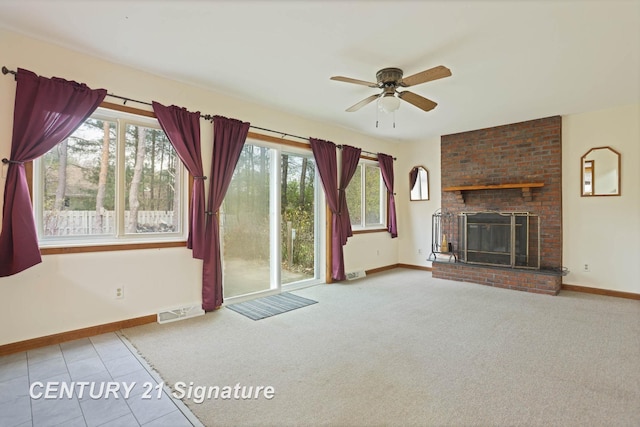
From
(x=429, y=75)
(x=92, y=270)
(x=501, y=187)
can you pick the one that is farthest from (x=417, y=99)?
(x=92, y=270)

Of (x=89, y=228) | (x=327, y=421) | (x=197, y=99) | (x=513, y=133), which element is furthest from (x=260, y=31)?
(x=513, y=133)

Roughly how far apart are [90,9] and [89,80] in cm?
86

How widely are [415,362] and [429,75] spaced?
7.90 ft

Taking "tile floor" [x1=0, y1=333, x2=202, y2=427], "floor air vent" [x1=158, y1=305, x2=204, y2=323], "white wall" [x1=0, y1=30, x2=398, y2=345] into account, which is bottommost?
"tile floor" [x1=0, y1=333, x2=202, y2=427]

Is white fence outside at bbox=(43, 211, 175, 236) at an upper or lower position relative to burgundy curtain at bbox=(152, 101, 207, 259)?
lower

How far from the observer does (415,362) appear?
2.52 m

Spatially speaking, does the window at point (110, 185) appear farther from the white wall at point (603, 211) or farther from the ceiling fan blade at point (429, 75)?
the white wall at point (603, 211)

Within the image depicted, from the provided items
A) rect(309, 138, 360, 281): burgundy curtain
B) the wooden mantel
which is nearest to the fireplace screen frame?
the wooden mantel

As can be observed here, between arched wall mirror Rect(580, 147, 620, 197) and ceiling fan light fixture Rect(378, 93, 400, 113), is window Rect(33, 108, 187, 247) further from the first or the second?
arched wall mirror Rect(580, 147, 620, 197)

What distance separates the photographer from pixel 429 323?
11.1ft

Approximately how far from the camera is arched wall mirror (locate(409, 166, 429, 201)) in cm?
638

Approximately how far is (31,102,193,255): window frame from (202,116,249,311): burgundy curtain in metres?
0.26

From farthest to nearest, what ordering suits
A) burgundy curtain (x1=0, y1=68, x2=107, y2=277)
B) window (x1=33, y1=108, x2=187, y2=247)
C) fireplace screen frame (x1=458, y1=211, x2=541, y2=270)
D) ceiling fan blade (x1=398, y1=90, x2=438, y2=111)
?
1. fireplace screen frame (x1=458, y1=211, x2=541, y2=270)
2. ceiling fan blade (x1=398, y1=90, x2=438, y2=111)
3. window (x1=33, y1=108, x2=187, y2=247)
4. burgundy curtain (x1=0, y1=68, x2=107, y2=277)

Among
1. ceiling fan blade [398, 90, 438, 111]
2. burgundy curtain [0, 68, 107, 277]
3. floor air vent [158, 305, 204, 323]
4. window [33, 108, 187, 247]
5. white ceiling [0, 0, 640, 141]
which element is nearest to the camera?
white ceiling [0, 0, 640, 141]
